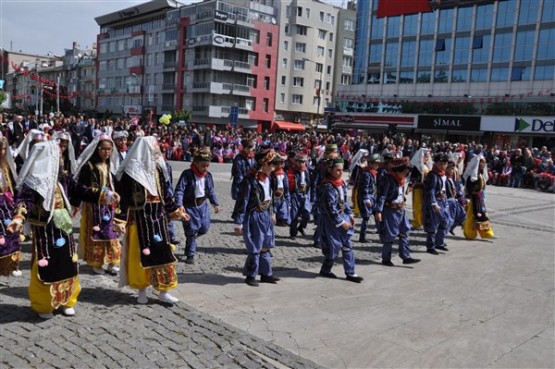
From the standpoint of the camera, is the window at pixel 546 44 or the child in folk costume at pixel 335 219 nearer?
the child in folk costume at pixel 335 219

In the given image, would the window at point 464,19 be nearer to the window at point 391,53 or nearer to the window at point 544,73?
the window at point 391,53

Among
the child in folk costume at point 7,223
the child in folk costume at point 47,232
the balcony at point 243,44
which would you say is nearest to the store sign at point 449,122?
the balcony at point 243,44

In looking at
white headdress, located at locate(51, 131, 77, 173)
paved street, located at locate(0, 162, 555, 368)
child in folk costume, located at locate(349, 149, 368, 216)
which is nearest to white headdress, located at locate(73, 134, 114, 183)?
white headdress, located at locate(51, 131, 77, 173)

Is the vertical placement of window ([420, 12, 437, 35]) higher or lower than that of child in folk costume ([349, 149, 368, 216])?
higher

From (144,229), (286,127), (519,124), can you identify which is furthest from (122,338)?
(286,127)

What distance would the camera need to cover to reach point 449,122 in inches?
1848

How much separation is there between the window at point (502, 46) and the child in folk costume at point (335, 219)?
45.7 m

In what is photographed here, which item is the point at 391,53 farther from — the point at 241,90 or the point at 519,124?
the point at 519,124

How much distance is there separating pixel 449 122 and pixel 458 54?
8.00 m

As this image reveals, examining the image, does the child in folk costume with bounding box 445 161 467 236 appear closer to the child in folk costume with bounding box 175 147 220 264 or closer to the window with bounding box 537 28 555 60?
the child in folk costume with bounding box 175 147 220 264

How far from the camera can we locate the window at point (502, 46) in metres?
46.4

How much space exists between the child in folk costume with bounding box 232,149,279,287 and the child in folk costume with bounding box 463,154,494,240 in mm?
5790

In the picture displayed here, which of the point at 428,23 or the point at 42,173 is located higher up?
the point at 428,23

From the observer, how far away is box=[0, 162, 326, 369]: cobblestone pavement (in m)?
4.30
